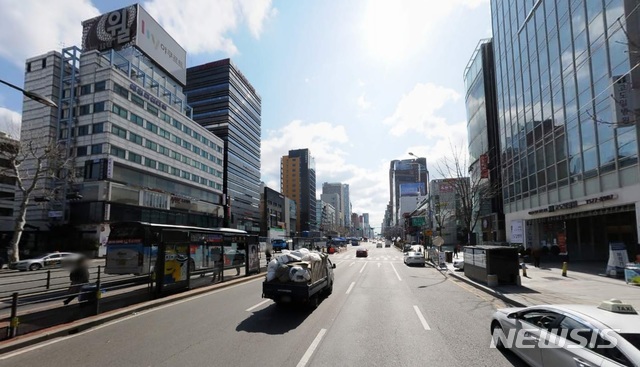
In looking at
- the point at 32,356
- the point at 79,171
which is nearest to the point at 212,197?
the point at 79,171

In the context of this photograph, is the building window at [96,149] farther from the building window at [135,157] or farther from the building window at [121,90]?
the building window at [121,90]

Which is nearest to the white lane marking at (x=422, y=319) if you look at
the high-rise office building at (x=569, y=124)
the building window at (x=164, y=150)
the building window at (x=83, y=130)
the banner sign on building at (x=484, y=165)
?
the high-rise office building at (x=569, y=124)

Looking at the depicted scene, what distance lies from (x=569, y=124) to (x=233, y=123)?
303ft

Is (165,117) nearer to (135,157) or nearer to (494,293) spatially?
(135,157)

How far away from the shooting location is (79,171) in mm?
52156

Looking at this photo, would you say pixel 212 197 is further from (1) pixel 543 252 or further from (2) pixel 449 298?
(2) pixel 449 298

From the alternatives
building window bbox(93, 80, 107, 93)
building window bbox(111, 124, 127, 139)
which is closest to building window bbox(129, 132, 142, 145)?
building window bbox(111, 124, 127, 139)

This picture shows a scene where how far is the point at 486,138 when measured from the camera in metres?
50.3

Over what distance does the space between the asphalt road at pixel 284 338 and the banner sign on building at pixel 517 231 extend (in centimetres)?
2689

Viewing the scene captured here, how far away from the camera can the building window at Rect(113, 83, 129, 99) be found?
5469 centimetres

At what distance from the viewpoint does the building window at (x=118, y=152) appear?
5327 cm

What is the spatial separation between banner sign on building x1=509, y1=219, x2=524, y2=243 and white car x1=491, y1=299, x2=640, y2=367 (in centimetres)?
3376

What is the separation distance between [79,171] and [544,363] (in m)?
58.9

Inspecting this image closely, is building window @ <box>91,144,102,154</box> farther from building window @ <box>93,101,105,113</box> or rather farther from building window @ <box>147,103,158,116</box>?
building window @ <box>147,103,158,116</box>
